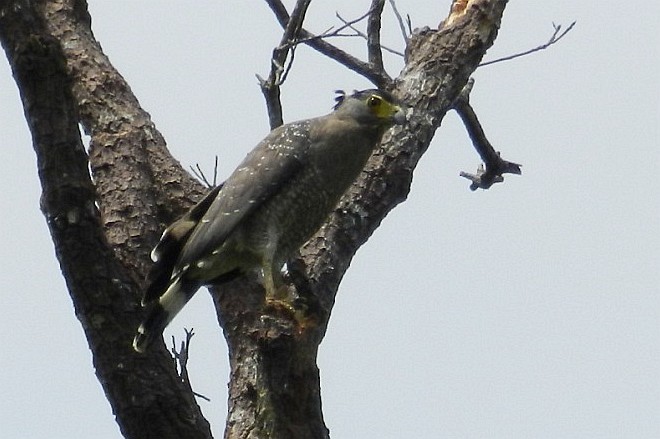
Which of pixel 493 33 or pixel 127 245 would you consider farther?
pixel 493 33

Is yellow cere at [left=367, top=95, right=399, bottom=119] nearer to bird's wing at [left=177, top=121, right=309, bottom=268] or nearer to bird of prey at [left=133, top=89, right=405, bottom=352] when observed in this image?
bird of prey at [left=133, top=89, right=405, bottom=352]

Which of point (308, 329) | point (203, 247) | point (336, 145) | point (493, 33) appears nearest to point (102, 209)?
point (203, 247)

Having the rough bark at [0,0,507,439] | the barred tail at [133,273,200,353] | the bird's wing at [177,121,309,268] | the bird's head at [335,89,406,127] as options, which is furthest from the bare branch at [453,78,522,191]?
the barred tail at [133,273,200,353]

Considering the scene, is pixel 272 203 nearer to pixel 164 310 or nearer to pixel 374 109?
pixel 374 109

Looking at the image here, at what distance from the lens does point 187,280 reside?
5.70 meters

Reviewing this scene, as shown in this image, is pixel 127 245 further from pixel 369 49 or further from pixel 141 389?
pixel 369 49

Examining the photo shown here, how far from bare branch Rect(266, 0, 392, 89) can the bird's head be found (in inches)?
31.8

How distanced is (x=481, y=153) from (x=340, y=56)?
1.18 m

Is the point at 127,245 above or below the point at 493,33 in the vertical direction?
below

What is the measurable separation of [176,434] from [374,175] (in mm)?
2010

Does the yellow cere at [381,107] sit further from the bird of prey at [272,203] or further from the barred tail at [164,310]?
the barred tail at [164,310]

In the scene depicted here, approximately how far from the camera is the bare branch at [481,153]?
7551 mm

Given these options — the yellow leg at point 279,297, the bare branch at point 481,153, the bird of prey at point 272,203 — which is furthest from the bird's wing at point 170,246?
the bare branch at point 481,153

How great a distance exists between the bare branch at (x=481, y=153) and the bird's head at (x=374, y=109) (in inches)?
52.7
